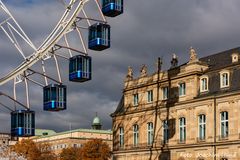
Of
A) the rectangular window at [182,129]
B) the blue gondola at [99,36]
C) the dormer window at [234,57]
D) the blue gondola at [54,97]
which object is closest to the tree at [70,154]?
the rectangular window at [182,129]

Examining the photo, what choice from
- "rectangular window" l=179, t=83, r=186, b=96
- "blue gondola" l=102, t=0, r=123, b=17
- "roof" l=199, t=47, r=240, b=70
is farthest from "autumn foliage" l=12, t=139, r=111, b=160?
"blue gondola" l=102, t=0, r=123, b=17

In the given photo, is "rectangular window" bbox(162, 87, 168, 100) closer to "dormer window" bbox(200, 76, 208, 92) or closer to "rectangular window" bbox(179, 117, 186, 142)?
"rectangular window" bbox(179, 117, 186, 142)

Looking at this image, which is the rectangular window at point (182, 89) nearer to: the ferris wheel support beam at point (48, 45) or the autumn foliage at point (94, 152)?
the ferris wheel support beam at point (48, 45)

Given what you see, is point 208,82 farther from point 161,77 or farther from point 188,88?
point 161,77

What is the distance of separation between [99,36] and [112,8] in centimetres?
305

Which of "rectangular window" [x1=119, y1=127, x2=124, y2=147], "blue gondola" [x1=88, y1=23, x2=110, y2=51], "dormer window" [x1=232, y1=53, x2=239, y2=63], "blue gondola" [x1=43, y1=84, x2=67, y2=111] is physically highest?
"dormer window" [x1=232, y1=53, x2=239, y2=63]

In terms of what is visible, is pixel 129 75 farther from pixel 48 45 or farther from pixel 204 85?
pixel 48 45

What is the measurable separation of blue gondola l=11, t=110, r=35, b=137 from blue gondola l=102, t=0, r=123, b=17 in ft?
33.5

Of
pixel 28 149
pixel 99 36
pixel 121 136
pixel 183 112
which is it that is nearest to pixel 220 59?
pixel 183 112

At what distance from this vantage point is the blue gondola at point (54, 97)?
5053 cm

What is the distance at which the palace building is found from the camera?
7994 centimetres

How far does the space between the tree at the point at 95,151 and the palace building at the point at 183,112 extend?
199 feet

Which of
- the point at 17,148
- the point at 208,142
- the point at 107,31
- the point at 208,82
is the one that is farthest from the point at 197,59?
the point at 17,148

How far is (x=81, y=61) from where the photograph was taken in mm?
51594
